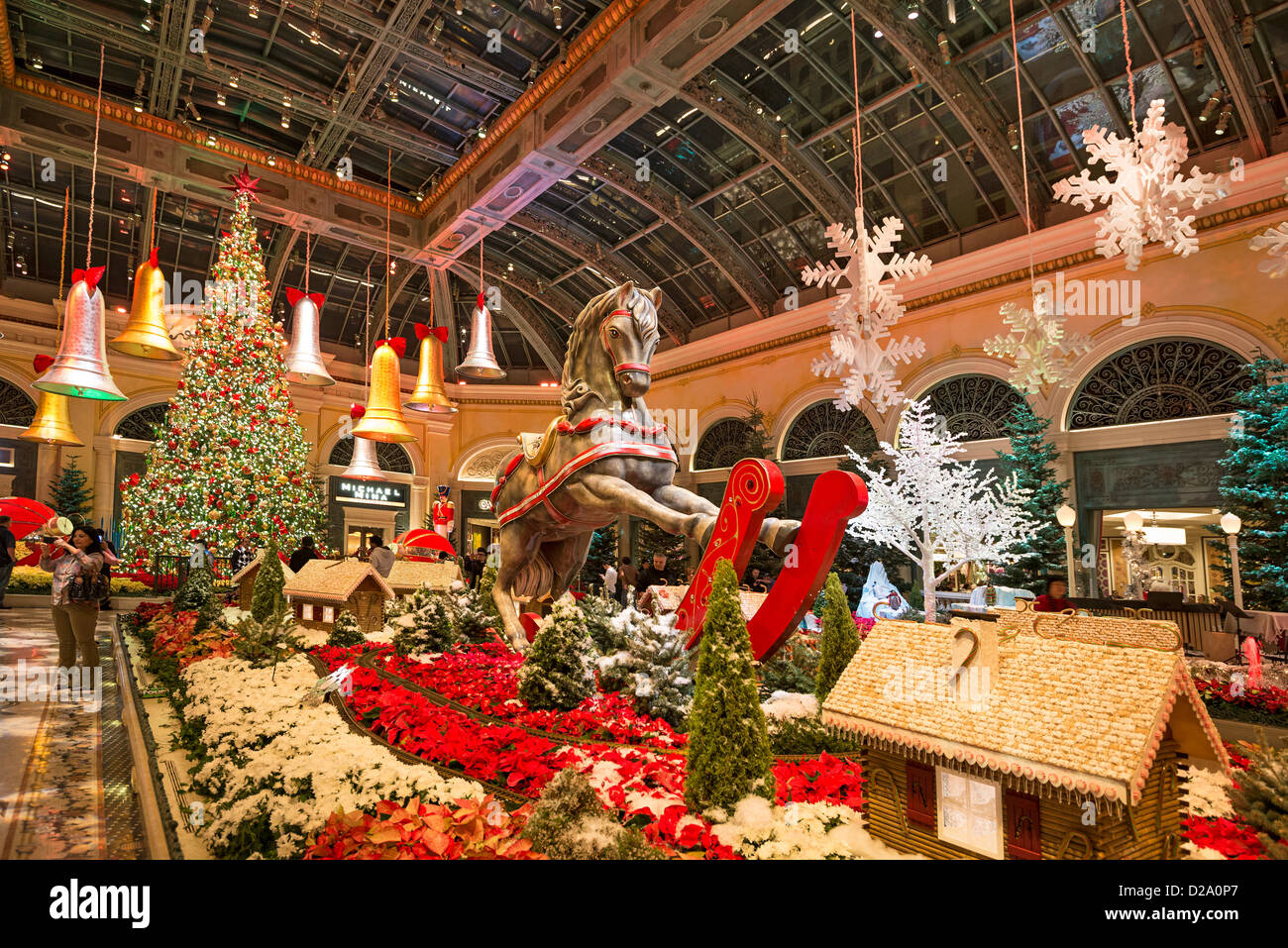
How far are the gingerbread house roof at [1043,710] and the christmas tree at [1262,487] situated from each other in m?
8.63

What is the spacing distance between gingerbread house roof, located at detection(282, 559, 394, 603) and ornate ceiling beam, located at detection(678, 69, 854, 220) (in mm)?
8780

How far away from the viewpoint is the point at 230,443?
10.9m

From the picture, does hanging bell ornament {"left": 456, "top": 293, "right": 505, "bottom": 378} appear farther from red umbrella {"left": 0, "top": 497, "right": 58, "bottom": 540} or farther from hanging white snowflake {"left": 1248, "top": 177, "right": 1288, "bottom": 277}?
hanging white snowflake {"left": 1248, "top": 177, "right": 1288, "bottom": 277}

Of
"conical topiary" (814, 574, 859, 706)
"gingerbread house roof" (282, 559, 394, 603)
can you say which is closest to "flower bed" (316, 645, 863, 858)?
"conical topiary" (814, 574, 859, 706)

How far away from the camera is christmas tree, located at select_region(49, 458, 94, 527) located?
15.5m

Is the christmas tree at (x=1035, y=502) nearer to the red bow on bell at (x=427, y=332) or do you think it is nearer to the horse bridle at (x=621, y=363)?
the horse bridle at (x=621, y=363)

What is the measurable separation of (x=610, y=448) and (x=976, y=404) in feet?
35.2

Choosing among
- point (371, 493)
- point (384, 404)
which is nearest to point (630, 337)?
point (384, 404)

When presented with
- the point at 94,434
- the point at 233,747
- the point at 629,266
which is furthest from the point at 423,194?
the point at 233,747

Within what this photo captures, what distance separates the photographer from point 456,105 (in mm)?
12594

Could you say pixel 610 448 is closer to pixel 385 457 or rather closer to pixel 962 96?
pixel 962 96

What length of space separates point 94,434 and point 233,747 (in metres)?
17.8

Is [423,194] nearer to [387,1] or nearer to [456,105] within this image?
[456,105]

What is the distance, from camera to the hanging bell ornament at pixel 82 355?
5.60m
